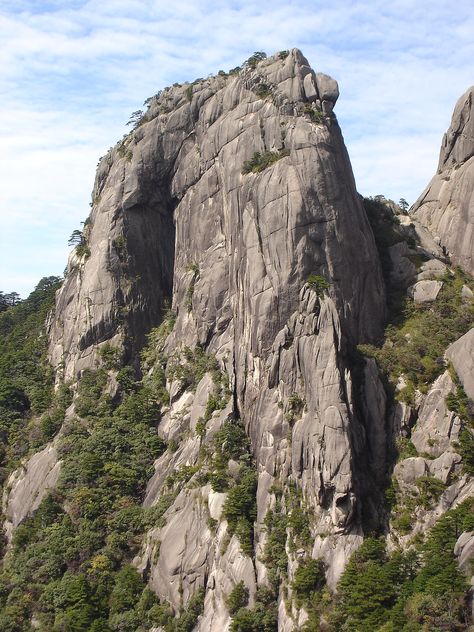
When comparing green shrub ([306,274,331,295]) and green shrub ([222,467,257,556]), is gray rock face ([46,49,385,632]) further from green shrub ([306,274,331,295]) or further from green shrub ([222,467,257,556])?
green shrub ([222,467,257,556])

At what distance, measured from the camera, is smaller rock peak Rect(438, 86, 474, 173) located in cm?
9062

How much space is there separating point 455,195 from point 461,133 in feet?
19.7

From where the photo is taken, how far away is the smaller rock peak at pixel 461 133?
9062 cm

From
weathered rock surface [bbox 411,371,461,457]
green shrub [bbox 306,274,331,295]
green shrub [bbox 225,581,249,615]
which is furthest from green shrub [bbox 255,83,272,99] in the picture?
green shrub [bbox 225,581,249,615]

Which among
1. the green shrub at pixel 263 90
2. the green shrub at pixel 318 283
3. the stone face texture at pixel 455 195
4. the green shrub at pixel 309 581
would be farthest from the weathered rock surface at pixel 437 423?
the green shrub at pixel 263 90

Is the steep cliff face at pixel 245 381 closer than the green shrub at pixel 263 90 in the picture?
Yes

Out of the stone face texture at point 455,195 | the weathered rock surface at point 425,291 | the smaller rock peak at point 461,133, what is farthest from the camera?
the smaller rock peak at point 461,133

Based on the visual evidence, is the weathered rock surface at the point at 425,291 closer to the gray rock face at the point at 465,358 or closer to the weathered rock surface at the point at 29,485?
the gray rock face at the point at 465,358

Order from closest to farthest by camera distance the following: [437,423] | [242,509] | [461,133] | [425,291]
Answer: [437,423] < [242,509] < [425,291] < [461,133]

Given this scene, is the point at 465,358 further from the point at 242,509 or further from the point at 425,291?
the point at 242,509

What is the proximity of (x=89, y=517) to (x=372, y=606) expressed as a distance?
2976cm

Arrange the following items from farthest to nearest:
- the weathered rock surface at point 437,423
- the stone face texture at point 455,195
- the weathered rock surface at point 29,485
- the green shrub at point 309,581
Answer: the weathered rock surface at point 29,485
the stone face texture at point 455,195
the weathered rock surface at point 437,423
the green shrub at point 309,581

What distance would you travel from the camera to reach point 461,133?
91.4 metres

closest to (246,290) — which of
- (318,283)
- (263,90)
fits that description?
(318,283)
